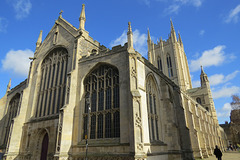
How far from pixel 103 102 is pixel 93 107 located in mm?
1192

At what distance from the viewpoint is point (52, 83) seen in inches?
784

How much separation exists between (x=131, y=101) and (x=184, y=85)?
4444 centimetres

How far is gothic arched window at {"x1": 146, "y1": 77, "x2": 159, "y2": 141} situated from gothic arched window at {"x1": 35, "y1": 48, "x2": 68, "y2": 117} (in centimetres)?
865

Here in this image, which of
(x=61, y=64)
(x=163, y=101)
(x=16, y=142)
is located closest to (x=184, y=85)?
(x=163, y=101)

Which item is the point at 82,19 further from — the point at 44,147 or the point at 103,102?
the point at 44,147

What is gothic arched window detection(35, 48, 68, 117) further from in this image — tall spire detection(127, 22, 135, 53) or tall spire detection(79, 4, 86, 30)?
tall spire detection(127, 22, 135, 53)

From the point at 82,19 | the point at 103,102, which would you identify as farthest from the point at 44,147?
the point at 82,19

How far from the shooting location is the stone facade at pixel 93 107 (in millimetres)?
13461

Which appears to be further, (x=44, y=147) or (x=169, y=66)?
(x=169, y=66)

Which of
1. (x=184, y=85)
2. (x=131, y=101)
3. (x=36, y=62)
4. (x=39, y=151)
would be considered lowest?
(x=39, y=151)

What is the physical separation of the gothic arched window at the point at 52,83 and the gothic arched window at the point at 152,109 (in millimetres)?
8647

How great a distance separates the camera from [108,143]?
43.7 feet

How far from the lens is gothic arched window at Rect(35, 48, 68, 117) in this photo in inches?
720

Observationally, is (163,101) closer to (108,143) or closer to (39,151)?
(108,143)
